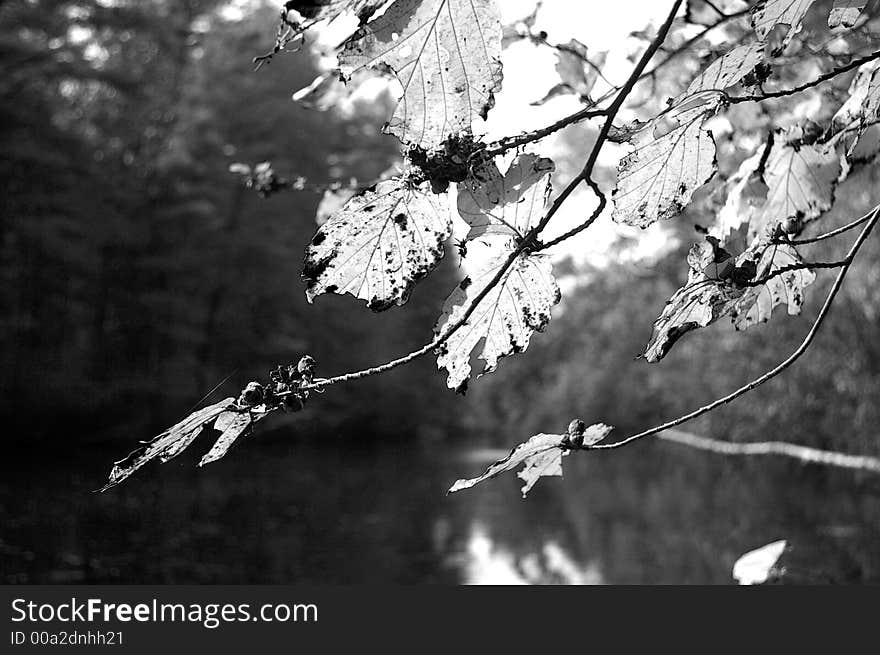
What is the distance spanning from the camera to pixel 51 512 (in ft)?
19.8

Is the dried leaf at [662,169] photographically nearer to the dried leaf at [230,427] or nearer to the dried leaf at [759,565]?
the dried leaf at [230,427]

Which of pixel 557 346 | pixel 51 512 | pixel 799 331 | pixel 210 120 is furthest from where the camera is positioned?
pixel 557 346

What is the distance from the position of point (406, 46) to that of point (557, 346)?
22.8 m

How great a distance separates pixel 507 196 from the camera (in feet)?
1.31

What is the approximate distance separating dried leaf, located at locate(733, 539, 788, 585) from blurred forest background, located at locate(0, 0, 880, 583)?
0.41m

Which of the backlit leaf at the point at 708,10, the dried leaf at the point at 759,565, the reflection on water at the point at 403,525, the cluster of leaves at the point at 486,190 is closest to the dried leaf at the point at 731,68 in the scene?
the cluster of leaves at the point at 486,190

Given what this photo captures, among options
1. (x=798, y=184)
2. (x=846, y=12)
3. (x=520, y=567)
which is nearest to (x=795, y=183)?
(x=798, y=184)

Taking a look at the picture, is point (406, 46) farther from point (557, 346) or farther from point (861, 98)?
point (557, 346)

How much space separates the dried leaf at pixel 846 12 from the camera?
1.51ft

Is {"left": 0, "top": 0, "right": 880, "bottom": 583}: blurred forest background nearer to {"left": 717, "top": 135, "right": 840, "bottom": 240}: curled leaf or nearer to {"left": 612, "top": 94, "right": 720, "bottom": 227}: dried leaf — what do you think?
{"left": 717, "top": 135, "right": 840, "bottom": 240}: curled leaf

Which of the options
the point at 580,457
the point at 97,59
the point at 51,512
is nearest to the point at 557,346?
the point at 580,457

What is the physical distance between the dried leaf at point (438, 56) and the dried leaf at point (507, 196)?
2.8 inches

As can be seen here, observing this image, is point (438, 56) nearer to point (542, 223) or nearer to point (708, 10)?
point (542, 223)

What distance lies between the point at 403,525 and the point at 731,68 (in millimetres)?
7242
